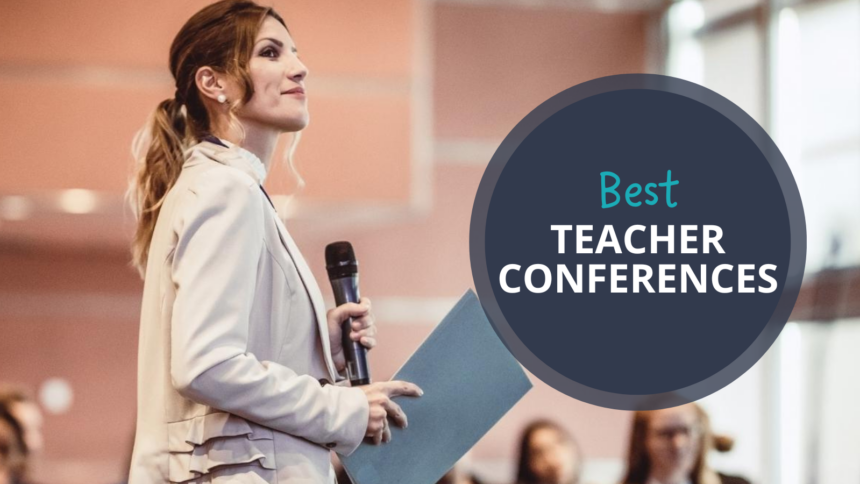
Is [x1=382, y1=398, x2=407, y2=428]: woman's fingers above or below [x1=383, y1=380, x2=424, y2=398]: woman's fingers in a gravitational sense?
below

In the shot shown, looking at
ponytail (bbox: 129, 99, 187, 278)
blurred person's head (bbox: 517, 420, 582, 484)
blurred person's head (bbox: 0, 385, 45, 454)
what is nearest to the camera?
ponytail (bbox: 129, 99, 187, 278)

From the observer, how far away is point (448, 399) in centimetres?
151

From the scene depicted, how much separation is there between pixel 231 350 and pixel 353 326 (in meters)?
0.32

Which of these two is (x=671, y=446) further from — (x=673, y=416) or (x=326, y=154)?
(x=326, y=154)

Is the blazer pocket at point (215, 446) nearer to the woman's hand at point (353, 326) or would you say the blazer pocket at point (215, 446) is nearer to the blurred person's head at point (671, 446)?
the woman's hand at point (353, 326)

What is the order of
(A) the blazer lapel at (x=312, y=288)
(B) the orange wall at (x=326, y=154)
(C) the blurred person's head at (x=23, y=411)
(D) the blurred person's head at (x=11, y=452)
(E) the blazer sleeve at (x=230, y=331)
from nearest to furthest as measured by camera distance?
(E) the blazer sleeve at (x=230, y=331) → (A) the blazer lapel at (x=312, y=288) → (D) the blurred person's head at (x=11, y=452) → (C) the blurred person's head at (x=23, y=411) → (B) the orange wall at (x=326, y=154)

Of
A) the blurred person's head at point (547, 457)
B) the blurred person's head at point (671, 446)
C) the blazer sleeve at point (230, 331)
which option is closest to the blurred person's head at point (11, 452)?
the blurred person's head at point (547, 457)

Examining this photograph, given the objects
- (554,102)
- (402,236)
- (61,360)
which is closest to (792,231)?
(554,102)

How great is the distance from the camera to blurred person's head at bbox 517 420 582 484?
420 cm

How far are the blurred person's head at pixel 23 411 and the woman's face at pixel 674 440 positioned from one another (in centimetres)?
227

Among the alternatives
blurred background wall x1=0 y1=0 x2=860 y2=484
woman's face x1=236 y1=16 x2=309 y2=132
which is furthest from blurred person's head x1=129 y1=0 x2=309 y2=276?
blurred background wall x1=0 y1=0 x2=860 y2=484

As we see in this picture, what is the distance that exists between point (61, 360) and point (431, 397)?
360cm

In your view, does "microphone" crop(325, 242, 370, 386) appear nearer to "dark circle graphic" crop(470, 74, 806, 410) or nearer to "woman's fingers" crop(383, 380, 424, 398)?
"woman's fingers" crop(383, 380, 424, 398)

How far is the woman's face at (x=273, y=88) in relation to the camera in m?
1.46
